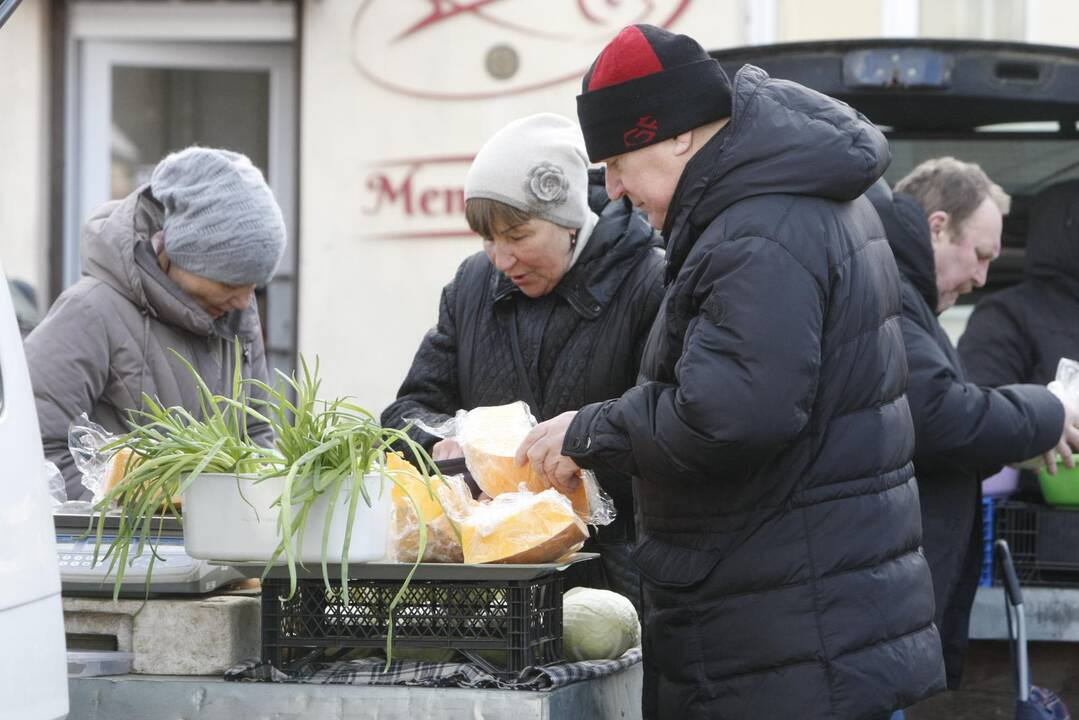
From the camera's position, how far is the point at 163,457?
8.46 feet

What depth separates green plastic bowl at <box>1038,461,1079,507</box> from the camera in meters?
4.32

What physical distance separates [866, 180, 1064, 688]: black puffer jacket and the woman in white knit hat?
0.77m

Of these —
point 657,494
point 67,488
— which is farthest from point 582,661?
point 67,488

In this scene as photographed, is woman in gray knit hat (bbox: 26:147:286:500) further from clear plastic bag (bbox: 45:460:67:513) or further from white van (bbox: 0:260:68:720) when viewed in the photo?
white van (bbox: 0:260:68:720)

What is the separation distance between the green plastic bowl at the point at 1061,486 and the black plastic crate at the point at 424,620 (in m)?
2.08

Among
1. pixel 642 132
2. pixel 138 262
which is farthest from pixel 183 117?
pixel 642 132

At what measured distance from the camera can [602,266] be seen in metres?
3.42

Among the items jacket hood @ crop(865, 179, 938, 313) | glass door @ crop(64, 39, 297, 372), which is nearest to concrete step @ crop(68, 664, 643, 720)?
jacket hood @ crop(865, 179, 938, 313)

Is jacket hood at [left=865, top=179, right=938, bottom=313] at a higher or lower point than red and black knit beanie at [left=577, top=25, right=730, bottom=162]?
lower

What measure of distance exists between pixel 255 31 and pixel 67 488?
4.98m

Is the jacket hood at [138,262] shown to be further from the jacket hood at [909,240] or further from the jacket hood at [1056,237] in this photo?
the jacket hood at [1056,237]

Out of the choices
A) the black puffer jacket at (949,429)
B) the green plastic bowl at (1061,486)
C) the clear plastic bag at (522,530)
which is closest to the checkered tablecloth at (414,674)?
the clear plastic bag at (522,530)

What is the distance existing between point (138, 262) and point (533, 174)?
967 millimetres

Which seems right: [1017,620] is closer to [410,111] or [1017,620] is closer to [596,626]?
[596,626]
